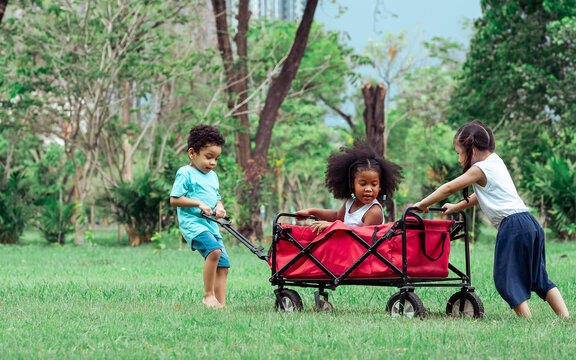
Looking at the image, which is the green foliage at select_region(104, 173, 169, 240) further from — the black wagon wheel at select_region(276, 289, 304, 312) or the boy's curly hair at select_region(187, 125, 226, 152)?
the black wagon wheel at select_region(276, 289, 304, 312)

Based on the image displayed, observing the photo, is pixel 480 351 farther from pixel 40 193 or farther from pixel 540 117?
pixel 540 117

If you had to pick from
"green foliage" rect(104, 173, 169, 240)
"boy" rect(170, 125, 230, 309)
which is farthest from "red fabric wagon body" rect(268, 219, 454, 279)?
"green foliage" rect(104, 173, 169, 240)

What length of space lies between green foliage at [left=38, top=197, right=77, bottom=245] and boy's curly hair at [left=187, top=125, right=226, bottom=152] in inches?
495

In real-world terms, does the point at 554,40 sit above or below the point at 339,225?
above

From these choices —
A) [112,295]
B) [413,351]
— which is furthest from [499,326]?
[112,295]

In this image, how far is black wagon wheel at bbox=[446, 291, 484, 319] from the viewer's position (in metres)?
5.83

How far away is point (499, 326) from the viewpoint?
5250 mm

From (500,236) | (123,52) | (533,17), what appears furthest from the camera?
(533,17)

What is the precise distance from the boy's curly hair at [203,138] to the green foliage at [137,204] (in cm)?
1141

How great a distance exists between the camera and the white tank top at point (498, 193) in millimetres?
5785

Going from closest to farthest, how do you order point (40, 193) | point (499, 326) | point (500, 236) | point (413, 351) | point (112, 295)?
point (413, 351)
point (499, 326)
point (500, 236)
point (112, 295)
point (40, 193)

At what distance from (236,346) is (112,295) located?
331 centimetres

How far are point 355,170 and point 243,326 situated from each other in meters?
1.83

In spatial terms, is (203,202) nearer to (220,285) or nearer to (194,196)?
(194,196)
